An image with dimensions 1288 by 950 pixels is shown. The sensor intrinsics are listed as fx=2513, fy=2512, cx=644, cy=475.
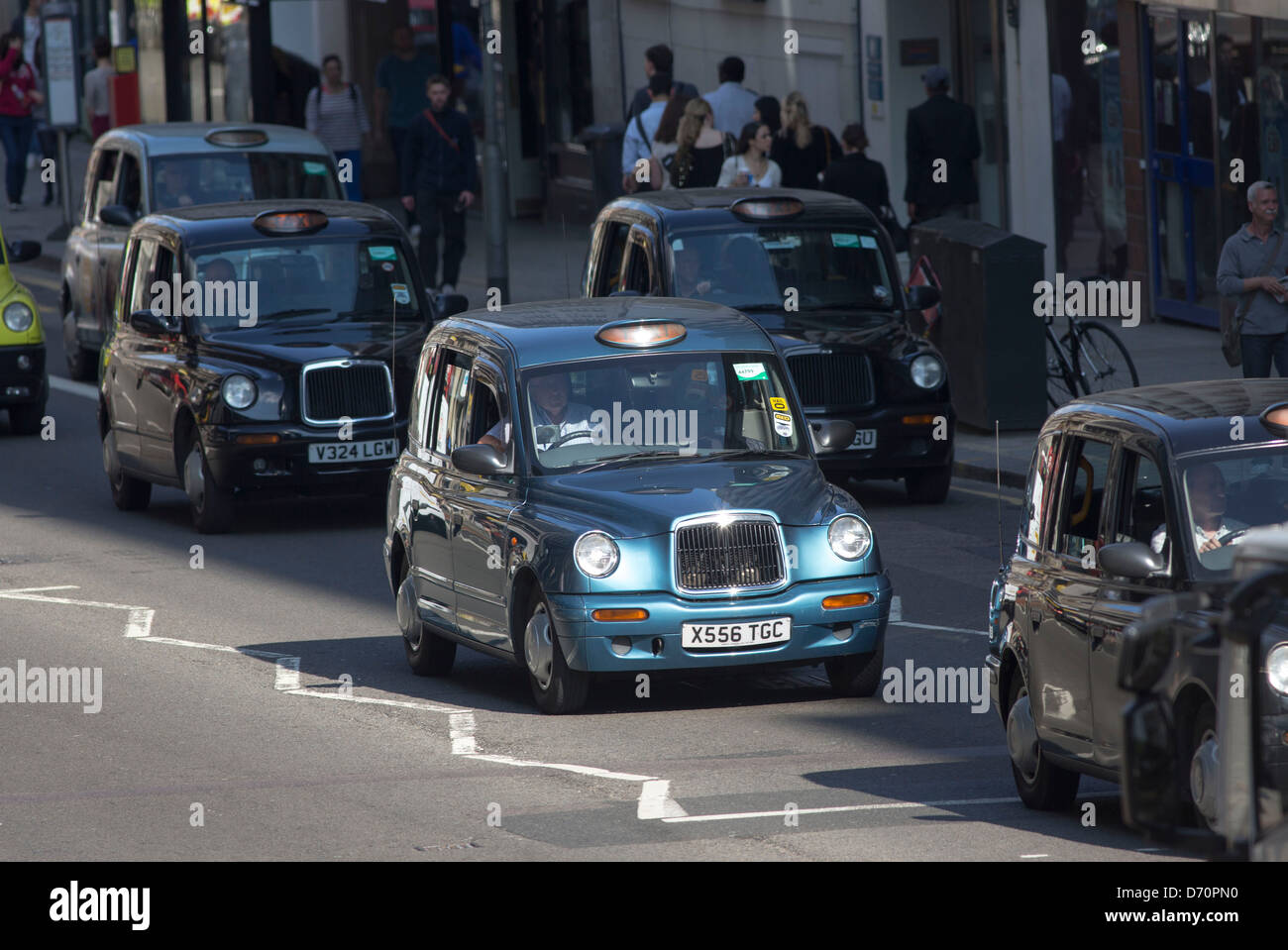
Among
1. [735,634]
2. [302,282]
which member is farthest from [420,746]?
[302,282]

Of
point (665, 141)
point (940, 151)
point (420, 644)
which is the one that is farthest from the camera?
point (665, 141)

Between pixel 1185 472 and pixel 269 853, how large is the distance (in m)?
3.28

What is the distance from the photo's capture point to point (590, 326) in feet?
38.7

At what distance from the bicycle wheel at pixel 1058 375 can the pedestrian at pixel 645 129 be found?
5275 millimetres

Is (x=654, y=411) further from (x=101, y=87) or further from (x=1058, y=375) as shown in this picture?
(x=101, y=87)

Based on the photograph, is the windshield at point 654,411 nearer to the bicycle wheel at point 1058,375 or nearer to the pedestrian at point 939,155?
the bicycle wheel at point 1058,375

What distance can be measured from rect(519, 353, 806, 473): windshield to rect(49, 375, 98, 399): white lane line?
494 inches

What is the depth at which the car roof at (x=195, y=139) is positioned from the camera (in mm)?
22609

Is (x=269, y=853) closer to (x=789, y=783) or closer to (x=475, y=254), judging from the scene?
(x=789, y=783)

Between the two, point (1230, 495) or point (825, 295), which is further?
point (825, 295)

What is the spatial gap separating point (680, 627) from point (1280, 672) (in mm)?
3613

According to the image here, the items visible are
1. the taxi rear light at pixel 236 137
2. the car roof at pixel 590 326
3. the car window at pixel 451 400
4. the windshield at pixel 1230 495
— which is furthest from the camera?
the taxi rear light at pixel 236 137

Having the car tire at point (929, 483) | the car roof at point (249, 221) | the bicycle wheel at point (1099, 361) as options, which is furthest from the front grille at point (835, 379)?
the car roof at point (249, 221)
